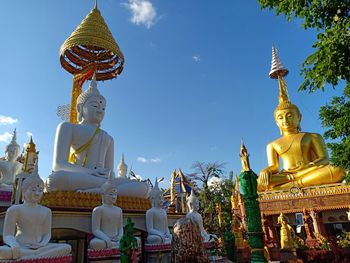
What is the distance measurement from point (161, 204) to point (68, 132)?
10.4 ft

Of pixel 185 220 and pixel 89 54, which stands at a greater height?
pixel 89 54

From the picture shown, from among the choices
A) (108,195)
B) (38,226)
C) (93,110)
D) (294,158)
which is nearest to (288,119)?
(294,158)

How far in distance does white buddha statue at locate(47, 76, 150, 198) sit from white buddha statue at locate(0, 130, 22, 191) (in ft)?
8.11

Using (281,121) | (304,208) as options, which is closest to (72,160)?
(304,208)

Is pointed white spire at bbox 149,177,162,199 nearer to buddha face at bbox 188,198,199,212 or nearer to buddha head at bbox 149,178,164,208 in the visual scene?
buddha head at bbox 149,178,164,208

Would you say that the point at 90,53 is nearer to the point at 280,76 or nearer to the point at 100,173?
the point at 100,173

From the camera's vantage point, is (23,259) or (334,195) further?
(334,195)

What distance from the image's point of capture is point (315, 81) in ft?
18.7

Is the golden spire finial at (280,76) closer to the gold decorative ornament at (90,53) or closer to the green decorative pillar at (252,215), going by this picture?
the gold decorative ornament at (90,53)

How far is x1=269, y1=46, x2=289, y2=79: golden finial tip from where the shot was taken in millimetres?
25719

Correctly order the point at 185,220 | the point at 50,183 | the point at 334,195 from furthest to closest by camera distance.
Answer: the point at 334,195
the point at 50,183
the point at 185,220

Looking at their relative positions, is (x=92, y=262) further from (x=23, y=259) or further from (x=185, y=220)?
(x=185, y=220)

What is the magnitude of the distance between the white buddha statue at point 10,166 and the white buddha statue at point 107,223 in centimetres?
469

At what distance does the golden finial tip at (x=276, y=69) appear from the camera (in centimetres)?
2572
